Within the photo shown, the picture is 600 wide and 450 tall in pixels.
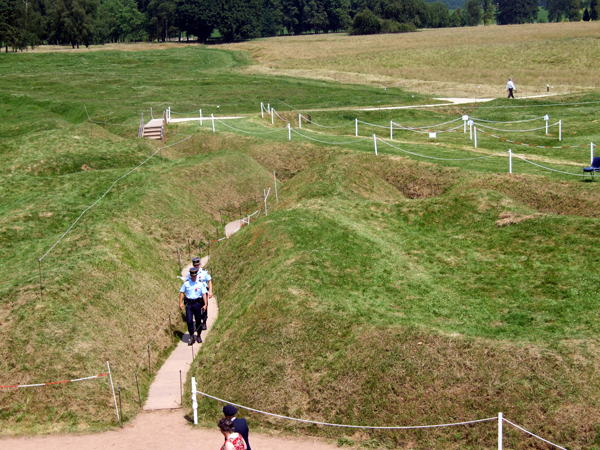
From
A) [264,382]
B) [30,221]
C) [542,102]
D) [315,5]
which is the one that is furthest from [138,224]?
[315,5]

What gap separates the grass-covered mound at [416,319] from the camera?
12.4 meters

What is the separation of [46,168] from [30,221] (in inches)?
330

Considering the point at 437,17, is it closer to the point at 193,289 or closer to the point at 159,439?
the point at 193,289

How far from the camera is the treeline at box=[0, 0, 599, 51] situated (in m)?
123

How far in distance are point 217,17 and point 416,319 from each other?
12548 centimetres

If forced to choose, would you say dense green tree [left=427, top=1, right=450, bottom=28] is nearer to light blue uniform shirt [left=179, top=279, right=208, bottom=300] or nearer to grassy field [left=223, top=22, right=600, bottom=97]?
grassy field [left=223, top=22, right=600, bottom=97]

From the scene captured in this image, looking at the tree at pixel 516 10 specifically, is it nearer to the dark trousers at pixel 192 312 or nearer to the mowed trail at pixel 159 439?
the dark trousers at pixel 192 312

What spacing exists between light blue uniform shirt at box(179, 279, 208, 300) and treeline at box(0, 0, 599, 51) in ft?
331

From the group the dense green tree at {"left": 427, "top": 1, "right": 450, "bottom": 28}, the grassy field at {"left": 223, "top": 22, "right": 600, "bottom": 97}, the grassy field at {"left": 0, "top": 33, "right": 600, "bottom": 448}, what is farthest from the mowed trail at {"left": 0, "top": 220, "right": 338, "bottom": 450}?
the dense green tree at {"left": 427, "top": 1, "right": 450, "bottom": 28}

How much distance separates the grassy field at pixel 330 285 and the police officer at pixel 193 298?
697mm

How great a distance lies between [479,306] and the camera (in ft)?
52.0

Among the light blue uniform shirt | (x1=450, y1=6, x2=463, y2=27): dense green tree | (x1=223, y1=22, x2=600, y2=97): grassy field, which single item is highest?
(x1=450, y1=6, x2=463, y2=27): dense green tree

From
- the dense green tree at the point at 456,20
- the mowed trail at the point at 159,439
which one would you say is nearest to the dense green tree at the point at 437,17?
the dense green tree at the point at 456,20

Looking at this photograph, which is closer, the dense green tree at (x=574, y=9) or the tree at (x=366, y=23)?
the tree at (x=366, y=23)
